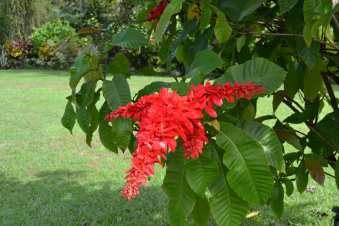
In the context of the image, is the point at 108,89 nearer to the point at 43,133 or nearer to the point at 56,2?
the point at 43,133

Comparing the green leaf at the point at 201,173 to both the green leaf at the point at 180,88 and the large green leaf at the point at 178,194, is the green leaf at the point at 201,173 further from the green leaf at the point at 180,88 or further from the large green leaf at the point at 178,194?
the green leaf at the point at 180,88

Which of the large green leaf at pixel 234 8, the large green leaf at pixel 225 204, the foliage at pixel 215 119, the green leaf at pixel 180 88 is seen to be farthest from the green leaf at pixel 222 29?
the large green leaf at pixel 225 204

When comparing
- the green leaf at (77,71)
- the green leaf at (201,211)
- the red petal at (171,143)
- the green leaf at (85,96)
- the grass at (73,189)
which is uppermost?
the red petal at (171,143)

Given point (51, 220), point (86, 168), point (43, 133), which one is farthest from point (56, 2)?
point (51, 220)

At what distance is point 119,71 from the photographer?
1.40m

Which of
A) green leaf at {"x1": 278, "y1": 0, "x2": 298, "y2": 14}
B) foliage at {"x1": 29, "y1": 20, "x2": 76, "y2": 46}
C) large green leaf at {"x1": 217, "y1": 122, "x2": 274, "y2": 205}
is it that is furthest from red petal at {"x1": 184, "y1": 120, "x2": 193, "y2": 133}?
foliage at {"x1": 29, "y1": 20, "x2": 76, "y2": 46}

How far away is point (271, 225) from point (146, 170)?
97.8 inches

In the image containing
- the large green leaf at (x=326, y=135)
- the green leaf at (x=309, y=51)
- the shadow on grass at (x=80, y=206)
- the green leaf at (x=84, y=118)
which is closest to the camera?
the green leaf at (x=309, y=51)

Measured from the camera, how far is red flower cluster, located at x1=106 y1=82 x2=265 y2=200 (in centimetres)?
60

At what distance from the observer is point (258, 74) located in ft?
3.18

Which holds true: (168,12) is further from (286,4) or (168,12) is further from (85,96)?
(85,96)

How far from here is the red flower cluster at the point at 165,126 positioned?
1.97 ft

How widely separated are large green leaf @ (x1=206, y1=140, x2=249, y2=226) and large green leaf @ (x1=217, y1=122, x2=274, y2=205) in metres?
0.05

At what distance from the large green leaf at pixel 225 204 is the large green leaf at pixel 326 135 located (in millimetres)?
796
